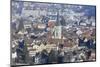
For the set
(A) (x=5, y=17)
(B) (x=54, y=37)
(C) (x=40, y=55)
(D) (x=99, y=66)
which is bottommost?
(D) (x=99, y=66)

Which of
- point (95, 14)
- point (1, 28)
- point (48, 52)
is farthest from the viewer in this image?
point (95, 14)

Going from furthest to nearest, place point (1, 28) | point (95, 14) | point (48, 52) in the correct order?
point (95, 14) → point (48, 52) → point (1, 28)

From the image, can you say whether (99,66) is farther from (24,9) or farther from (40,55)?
(24,9)

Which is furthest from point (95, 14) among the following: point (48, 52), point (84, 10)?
point (48, 52)

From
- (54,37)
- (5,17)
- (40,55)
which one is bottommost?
(40,55)

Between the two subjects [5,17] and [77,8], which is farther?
[77,8]

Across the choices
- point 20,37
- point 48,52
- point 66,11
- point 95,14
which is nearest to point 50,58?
point 48,52

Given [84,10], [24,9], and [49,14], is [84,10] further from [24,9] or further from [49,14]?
[24,9]

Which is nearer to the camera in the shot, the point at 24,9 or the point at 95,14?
the point at 24,9

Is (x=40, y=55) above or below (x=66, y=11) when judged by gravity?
below
